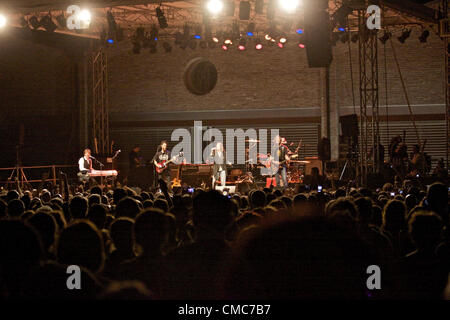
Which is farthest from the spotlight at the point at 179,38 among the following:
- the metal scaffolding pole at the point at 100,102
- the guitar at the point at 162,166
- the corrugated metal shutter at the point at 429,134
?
the corrugated metal shutter at the point at 429,134

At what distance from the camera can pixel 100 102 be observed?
23078mm

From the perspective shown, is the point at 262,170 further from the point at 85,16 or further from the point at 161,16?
the point at 85,16

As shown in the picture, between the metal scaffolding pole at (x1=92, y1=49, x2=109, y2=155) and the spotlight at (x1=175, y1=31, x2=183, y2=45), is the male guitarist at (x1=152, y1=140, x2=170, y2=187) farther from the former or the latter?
the metal scaffolding pole at (x1=92, y1=49, x2=109, y2=155)

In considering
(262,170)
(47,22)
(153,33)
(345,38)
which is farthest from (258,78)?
(47,22)

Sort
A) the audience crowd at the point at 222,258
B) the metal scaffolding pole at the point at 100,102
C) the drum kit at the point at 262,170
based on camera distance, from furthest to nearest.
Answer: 1. the metal scaffolding pole at the point at 100,102
2. the drum kit at the point at 262,170
3. the audience crowd at the point at 222,258

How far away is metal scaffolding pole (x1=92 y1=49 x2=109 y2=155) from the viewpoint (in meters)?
21.5

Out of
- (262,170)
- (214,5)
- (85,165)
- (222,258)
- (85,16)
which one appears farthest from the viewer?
(262,170)

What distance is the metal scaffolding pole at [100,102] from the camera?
21.5 m

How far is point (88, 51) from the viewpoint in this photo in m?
22.7

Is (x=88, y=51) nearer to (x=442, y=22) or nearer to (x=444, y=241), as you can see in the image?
(x=442, y=22)

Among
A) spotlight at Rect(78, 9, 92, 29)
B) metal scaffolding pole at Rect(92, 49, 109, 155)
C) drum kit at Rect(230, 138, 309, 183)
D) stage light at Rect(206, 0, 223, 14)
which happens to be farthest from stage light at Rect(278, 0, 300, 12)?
metal scaffolding pole at Rect(92, 49, 109, 155)

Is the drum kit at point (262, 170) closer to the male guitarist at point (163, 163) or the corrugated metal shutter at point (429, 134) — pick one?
the male guitarist at point (163, 163)

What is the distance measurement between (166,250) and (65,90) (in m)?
21.2

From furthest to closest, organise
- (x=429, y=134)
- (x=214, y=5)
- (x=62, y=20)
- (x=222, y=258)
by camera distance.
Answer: (x=429, y=134), (x=62, y=20), (x=214, y=5), (x=222, y=258)
